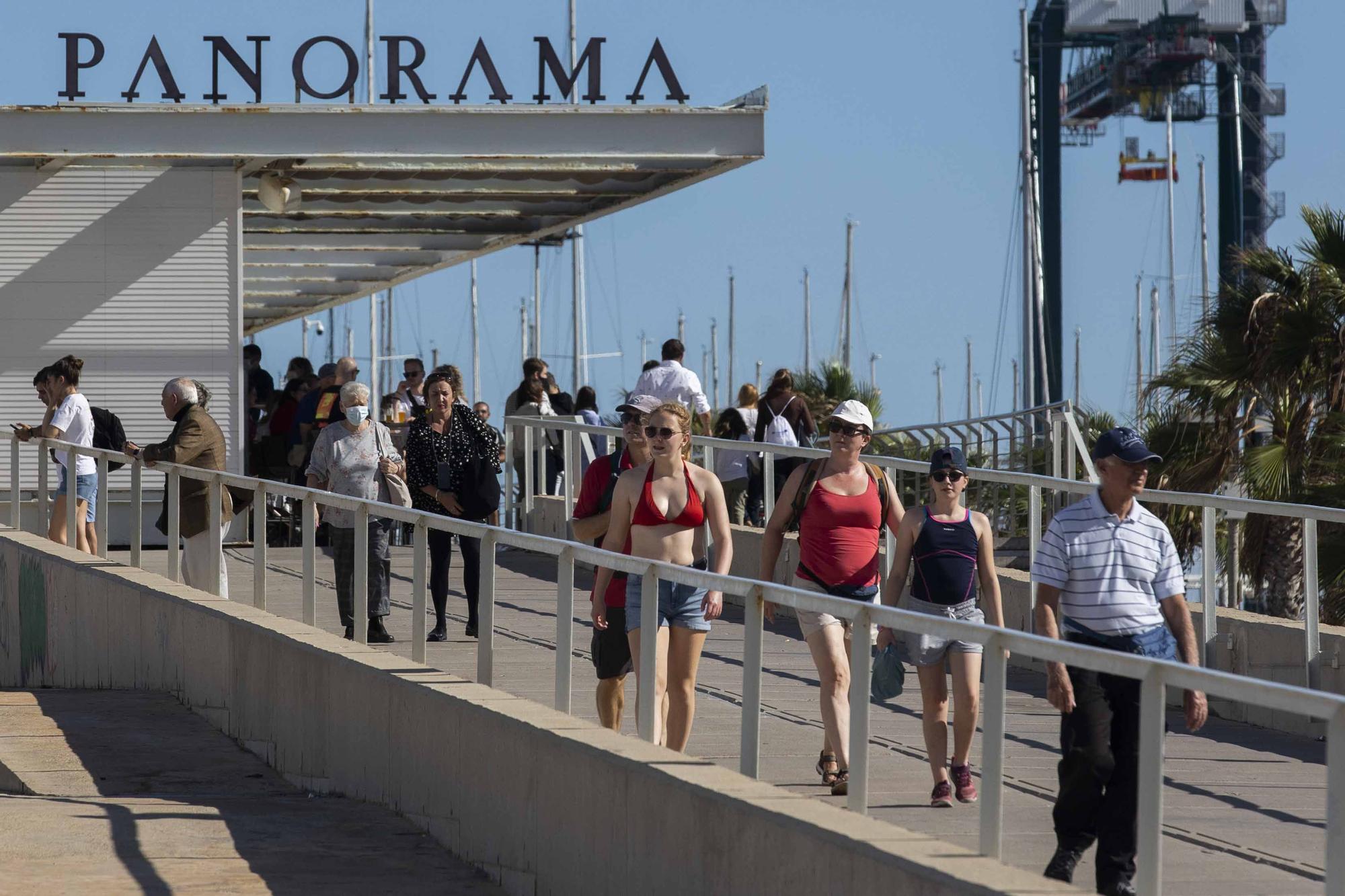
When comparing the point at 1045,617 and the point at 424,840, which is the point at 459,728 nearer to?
the point at 424,840

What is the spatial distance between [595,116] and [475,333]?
4851cm

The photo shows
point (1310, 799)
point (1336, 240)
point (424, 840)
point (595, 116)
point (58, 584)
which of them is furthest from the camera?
point (595, 116)

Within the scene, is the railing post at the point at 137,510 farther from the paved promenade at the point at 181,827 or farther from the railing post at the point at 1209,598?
the railing post at the point at 1209,598

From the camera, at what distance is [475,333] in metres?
66.5

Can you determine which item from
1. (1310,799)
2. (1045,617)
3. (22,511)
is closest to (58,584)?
(22,511)

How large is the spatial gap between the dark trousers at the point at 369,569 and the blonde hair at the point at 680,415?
2.00 meters

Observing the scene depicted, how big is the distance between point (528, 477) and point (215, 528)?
7.00 m

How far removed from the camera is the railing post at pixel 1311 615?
9828 mm

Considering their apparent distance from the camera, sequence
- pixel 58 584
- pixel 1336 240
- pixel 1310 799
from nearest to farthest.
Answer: pixel 1310 799
pixel 58 584
pixel 1336 240

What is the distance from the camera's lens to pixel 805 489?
8.30m

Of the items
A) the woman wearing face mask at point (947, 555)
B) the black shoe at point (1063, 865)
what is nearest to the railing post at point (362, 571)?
the woman wearing face mask at point (947, 555)

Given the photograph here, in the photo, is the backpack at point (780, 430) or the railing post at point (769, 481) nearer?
the railing post at point (769, 481)

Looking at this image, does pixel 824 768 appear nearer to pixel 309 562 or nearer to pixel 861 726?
pixel 861 726

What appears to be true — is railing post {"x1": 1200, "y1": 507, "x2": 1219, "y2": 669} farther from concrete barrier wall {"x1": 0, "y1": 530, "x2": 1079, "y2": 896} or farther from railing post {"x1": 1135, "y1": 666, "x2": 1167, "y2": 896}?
railing post {"x1": 1135, "y1": 666, "x2": 1167, "y2": 896}
